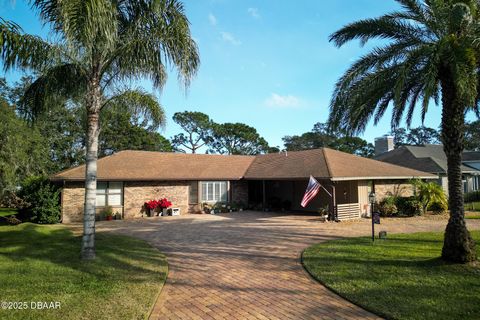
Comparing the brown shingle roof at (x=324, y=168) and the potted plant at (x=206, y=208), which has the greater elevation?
the brown shingle roof at (x=324, y=168)

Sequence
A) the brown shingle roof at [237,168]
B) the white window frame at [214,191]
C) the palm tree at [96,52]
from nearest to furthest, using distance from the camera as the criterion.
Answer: the palm tree at [96,52]
the brown shingle roof at [237,168]
the white window frame at [214,191]

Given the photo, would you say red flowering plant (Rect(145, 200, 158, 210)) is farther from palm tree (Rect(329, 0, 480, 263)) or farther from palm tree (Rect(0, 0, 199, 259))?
palm tree (Rect(329, 0, 480, 263))

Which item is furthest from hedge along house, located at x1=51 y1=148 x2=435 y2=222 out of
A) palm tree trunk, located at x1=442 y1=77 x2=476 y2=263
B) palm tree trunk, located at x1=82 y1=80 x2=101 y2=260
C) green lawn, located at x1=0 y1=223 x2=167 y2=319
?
palm tree trunk, located at x1=82 y1=80 x2=101 y2=260

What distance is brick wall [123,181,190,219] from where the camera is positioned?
1969cm

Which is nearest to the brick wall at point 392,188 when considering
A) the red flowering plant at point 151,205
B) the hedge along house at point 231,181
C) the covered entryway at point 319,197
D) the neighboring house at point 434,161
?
the hedge along house at point 231,181

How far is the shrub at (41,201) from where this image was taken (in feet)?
54.1

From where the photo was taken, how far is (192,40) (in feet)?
31.2

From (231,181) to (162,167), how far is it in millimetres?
5352

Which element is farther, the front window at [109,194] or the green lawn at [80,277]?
the front window at [109,194]

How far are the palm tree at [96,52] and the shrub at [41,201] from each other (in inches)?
330

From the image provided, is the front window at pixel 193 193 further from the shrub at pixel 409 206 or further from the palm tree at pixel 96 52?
the shrub at pixel 409 206

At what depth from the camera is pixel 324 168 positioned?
18.8 metres

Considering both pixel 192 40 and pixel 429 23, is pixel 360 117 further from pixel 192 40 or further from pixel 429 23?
pixel 192 40

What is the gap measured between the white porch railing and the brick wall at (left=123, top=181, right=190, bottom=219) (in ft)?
34.2
